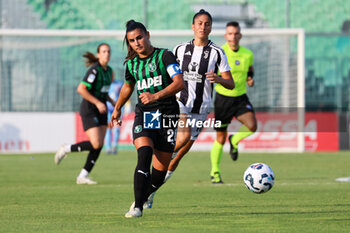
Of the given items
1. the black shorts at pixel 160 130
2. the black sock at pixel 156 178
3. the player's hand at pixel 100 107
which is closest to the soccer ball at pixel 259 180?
the black sock at pixel 156 178

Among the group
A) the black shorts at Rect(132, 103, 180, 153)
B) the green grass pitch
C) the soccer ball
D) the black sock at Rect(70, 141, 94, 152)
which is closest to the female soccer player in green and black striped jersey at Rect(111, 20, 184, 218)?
the black shorts at Rect(132, 103, 180, 153)


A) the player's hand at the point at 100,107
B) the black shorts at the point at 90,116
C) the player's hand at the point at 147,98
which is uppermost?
the player's hand at the point at 147,98

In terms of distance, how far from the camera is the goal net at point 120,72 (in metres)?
19.9

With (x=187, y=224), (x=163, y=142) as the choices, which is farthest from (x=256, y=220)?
(x=163, y=142)

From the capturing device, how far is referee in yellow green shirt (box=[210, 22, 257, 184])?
35.6 feet

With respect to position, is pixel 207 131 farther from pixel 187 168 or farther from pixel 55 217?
pixel 55 217

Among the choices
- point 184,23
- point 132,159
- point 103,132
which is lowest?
point 132,159

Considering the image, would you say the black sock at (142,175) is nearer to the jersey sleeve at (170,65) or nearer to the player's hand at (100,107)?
the jersey sleeve at (170,65)

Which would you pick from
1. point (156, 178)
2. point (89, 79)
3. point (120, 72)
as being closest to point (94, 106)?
point (89, 79)

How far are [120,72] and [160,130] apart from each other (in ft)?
46.9

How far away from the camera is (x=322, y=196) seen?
28.1 feet

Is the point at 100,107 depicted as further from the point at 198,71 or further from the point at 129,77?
the point at 129,77

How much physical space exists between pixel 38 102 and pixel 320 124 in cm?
862

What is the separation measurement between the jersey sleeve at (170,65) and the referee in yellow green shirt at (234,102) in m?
4.21
